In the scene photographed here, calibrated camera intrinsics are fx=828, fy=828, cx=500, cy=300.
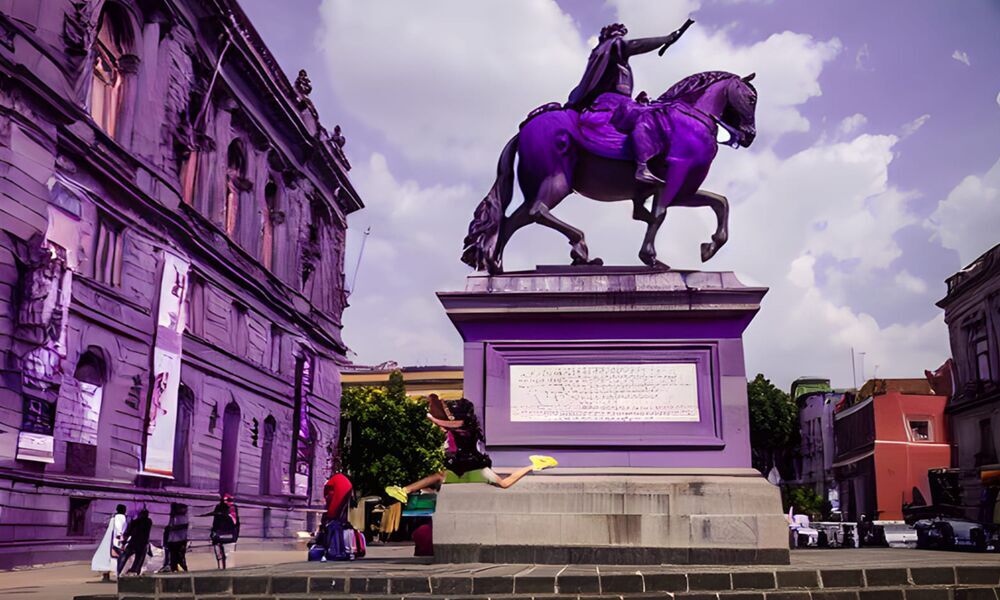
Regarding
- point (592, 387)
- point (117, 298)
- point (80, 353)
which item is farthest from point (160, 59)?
point (592, 387)

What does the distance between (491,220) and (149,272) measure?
16253mm

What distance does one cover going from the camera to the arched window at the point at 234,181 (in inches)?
1226

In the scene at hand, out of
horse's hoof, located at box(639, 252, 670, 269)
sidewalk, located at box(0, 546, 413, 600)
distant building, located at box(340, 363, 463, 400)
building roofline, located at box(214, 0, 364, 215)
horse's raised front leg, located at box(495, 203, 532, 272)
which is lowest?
sidewalk, located at box(0, 546, 413, 600)

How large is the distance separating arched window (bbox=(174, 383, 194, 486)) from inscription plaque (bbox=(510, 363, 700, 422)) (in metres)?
19.0

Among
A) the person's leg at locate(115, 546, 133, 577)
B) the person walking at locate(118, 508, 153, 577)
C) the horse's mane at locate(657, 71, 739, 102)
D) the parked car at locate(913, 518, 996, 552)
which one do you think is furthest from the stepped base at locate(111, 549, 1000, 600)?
the parked car at locate(913, 518, 996, 552)

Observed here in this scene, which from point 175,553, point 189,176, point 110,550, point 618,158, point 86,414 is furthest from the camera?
point 189,176

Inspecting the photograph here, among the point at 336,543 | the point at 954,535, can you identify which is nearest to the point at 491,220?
the point at 336,543

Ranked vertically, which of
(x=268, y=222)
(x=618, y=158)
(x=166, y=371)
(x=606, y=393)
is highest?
(x=268, y=222)

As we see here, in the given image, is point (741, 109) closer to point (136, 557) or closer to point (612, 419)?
point (612, 419)

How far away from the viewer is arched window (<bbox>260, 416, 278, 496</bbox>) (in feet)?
110

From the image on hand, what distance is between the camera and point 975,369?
1549 inches

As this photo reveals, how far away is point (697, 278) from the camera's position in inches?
371

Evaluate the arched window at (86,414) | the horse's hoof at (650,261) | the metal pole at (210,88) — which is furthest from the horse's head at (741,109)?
the metal pole at (210,88)

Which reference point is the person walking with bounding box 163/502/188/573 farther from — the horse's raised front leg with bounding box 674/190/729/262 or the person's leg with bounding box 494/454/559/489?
the horse's raised front leg with bounding box 674/190/729/262
